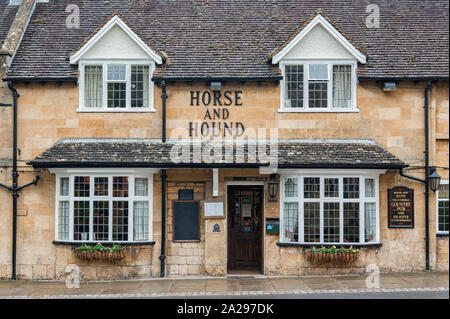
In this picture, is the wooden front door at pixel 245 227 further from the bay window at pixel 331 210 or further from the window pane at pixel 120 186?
the window pane at pixel 120 186

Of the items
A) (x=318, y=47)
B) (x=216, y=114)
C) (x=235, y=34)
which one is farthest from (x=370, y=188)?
(x=235, y=34)

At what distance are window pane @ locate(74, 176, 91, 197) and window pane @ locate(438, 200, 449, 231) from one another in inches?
416

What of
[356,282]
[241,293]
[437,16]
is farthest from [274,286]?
[437,16]

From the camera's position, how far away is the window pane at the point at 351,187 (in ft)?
43.9

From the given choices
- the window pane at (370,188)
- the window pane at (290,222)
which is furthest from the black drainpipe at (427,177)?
the window pane at (290,222)

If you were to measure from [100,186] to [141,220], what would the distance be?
1546 mm

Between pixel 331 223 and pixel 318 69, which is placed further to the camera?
pixel 318 69

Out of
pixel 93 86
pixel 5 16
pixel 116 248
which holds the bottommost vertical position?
pixel 116 248

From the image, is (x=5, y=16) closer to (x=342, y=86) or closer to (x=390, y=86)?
(x=342, y=86)

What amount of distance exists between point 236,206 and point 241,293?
3.37 meters

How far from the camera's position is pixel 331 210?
13.4m

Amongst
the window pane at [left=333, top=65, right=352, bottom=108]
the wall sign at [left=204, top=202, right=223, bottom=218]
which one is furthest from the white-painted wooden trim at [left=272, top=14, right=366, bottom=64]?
the wall sign at [left=204, top=202, right=223, bottom=218]

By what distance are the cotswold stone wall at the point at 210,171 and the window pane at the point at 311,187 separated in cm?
94

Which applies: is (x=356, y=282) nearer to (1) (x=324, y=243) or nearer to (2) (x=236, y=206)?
(1) (x=324, y=243)
